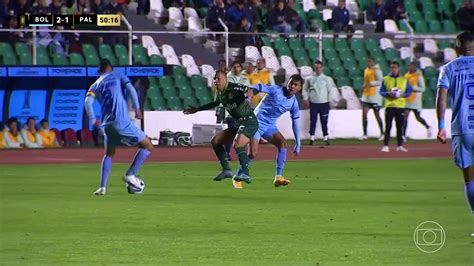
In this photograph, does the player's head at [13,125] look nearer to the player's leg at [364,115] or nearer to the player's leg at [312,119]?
the player's leg at [312,119]

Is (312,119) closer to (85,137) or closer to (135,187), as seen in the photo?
(85,137)

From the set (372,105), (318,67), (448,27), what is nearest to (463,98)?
(318,67)

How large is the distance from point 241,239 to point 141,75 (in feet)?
66.0

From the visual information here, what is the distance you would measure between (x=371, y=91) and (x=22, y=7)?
390 inches

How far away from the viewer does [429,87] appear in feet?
133

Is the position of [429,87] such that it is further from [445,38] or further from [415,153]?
[415,153]

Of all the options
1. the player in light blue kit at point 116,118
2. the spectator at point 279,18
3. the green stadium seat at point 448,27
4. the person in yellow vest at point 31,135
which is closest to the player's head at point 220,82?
the player in light blue kit at point 116,118

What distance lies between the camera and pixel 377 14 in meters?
41.7

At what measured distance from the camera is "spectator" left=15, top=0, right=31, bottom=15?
33.9 m


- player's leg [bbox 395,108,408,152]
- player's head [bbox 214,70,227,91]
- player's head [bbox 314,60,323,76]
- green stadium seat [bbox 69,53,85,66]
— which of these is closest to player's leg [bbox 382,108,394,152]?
player's leg [bbox 395,108,408,152]

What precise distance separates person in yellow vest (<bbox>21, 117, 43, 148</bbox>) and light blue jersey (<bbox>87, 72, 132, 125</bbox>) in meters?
13.6

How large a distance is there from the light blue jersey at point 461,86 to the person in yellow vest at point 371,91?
2305 cm

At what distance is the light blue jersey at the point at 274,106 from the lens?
22.6 meters

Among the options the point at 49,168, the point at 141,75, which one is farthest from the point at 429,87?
the point at 49,168
